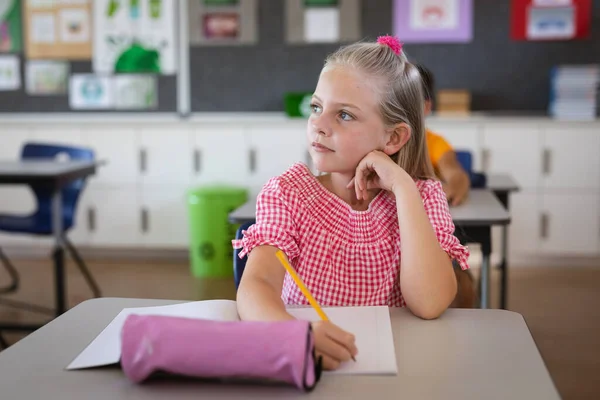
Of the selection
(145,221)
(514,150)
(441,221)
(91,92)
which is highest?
(91,92)

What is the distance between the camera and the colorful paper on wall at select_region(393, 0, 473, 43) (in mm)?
4730

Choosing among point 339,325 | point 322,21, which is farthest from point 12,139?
point 339,325

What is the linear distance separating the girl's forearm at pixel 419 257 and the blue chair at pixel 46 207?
234 cm

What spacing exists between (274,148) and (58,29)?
Answer: 1714mm

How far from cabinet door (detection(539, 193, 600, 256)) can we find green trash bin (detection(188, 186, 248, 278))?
180 cm

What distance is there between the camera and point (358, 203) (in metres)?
1.47

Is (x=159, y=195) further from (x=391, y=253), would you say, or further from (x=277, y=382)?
(x=277, y=382)

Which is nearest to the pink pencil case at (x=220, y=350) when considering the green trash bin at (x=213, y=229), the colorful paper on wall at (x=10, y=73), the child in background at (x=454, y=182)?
the child in background at (x=454, y=182)

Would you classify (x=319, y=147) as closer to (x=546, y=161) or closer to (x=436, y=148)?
(x=436, y=148)

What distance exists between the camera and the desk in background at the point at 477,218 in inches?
89.9

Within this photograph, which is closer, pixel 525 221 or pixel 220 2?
pixel 525 221

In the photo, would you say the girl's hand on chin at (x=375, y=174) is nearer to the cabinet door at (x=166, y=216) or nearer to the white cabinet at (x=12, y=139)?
the cabinet door at (x=166, y=216)

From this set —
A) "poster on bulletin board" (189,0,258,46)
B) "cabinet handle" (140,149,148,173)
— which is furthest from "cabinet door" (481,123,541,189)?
"cabinet handle" (140,149,148,173)

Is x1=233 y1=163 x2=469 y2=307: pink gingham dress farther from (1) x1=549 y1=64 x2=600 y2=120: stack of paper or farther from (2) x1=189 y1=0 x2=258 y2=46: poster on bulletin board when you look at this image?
(2) x1=189 y1=0 x2=258 y2=46: poster on bulletin board
